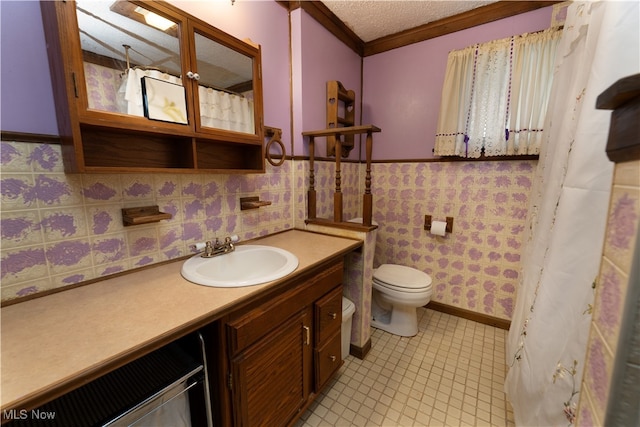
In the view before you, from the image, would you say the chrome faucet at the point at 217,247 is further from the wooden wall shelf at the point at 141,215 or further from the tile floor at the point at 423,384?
the tile floor at the point at 423,384

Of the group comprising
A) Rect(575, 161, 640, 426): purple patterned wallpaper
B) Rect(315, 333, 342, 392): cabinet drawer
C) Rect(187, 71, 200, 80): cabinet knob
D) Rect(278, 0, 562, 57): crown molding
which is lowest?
Rect(315, 333, 342, 392): cabinet drawer

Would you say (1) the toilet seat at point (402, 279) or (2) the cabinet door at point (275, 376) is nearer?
(2) the cabinet door at point (275, 376)

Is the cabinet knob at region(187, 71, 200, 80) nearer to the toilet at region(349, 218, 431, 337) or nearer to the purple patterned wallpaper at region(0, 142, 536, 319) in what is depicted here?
the purple patterned wallpaper at region(0, 142, 536, 319)

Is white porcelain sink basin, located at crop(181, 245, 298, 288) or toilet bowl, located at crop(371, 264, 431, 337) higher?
white porcelain sink basin, located at crop(181, 245, 298, 288)

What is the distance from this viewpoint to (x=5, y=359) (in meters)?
0.59

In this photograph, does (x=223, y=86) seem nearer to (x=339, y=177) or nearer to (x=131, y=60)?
(x=131, y=60)

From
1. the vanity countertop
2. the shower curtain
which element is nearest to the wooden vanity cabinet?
the vanity countertop

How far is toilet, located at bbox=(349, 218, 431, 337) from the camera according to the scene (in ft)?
6.07

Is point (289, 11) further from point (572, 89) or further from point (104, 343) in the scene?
point (104, 343)

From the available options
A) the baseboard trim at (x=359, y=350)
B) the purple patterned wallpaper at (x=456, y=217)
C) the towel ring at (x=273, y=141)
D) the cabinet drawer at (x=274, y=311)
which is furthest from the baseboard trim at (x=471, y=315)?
the towel ring at (x=273, y=141)

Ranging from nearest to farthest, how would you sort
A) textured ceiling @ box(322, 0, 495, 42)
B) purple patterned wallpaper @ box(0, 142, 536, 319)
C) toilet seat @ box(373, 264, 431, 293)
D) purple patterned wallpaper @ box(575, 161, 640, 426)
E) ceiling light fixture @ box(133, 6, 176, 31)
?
1. purple patterned wallpaper @ box(575, 161, 640, 426)
2. purple patterned wallpaper @ box(0, 142, 536, 319)
3. ceiling light fixture @ box(133, 6, 176, 31)
4. textured ceiling @ box(322, 0, 495, 42)
5. toilet seat @ box(373, 264, 431, 293)

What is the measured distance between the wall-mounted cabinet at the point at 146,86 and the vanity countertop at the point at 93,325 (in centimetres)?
43

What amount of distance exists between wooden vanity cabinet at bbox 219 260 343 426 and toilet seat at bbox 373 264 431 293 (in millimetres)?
642

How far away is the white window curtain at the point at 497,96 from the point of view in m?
1.65
